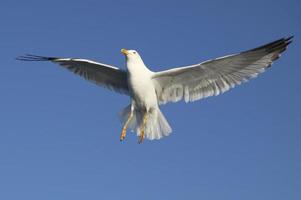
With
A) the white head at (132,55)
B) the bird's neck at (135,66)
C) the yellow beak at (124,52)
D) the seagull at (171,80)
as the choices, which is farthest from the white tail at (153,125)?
the yellow beak at (124,52)

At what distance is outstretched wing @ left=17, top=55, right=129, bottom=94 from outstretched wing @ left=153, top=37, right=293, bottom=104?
1.12 metres

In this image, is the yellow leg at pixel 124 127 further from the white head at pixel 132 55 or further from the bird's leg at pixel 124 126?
the white head at pixel 132 55

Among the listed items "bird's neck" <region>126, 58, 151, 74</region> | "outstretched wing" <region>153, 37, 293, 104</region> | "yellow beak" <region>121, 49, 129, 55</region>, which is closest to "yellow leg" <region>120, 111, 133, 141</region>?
"outstretched wing" <region>153, 37, 293, 104</region>

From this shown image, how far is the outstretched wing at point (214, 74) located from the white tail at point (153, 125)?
0.39 metres

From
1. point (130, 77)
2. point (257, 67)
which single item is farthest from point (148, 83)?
point (257, 67)

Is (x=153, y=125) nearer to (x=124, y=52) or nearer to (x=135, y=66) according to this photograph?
(x=135, y=66)

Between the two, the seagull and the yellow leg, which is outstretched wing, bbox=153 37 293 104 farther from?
the yellow leg

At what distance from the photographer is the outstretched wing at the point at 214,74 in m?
A: 13.6

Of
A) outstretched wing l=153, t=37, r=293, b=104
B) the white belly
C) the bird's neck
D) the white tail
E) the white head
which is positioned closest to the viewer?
outstretched wing l=153, t=37, r=293, b=104

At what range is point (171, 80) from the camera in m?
14.4

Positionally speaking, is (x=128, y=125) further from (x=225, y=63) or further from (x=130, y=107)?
(x=225, y=63)

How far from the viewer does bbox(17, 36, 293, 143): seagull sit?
13672 millimetres

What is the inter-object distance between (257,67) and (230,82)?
68cm

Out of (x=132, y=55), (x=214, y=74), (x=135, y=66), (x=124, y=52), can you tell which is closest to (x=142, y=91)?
(x=135, y=66)
